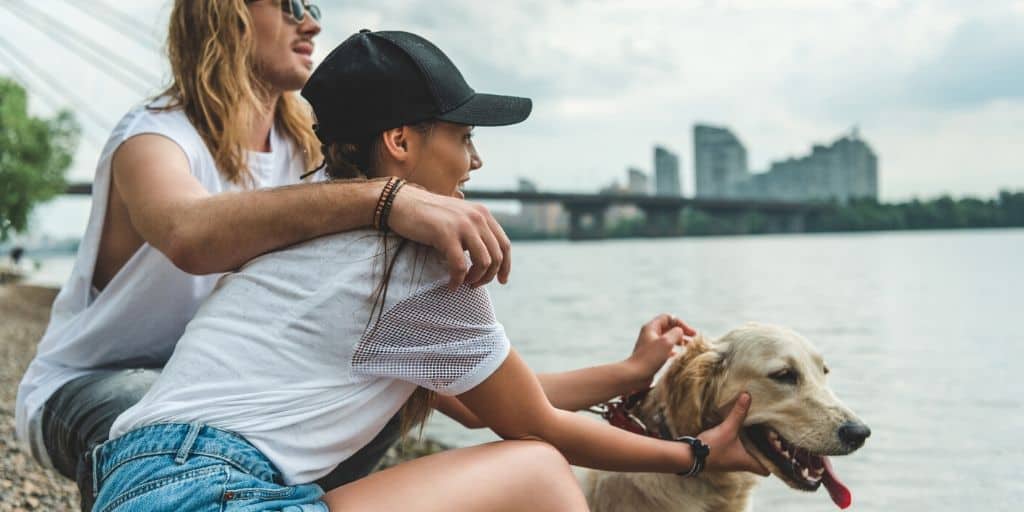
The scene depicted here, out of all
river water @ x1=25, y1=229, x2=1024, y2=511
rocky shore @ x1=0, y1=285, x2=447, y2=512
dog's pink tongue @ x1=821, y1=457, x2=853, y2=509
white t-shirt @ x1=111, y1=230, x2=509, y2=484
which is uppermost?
white t-shirt @ x1=111, y1=230, x2=509, y2=484

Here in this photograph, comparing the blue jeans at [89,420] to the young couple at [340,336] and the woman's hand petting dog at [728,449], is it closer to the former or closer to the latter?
the young couple at [340,336]

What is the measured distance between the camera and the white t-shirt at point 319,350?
A: 1851 millimetres

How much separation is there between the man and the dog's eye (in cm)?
131

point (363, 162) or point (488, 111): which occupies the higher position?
point (488, 111)

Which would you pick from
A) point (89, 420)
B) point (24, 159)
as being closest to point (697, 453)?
point (89, 420)

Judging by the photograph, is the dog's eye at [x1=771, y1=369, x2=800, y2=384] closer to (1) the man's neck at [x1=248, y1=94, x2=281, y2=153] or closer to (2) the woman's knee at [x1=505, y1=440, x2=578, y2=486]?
(2) the woman's knee at [x1=505, y1=440, x2=578, y2=486]

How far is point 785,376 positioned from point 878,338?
13956 mm

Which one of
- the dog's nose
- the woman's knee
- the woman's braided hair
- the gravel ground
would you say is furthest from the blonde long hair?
the gravel ground

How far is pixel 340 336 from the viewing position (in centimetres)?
187

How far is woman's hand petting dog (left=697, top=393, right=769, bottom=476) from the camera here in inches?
101

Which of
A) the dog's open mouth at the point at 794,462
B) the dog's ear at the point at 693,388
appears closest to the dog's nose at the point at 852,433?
the dog's open mouth at the point at 794,462

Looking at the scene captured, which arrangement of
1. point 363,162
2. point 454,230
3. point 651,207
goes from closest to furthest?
point 454,230 < point 363,162 < point 651,207

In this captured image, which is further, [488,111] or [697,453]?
[697,453]

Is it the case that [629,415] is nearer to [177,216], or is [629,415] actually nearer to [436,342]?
[436,342]
